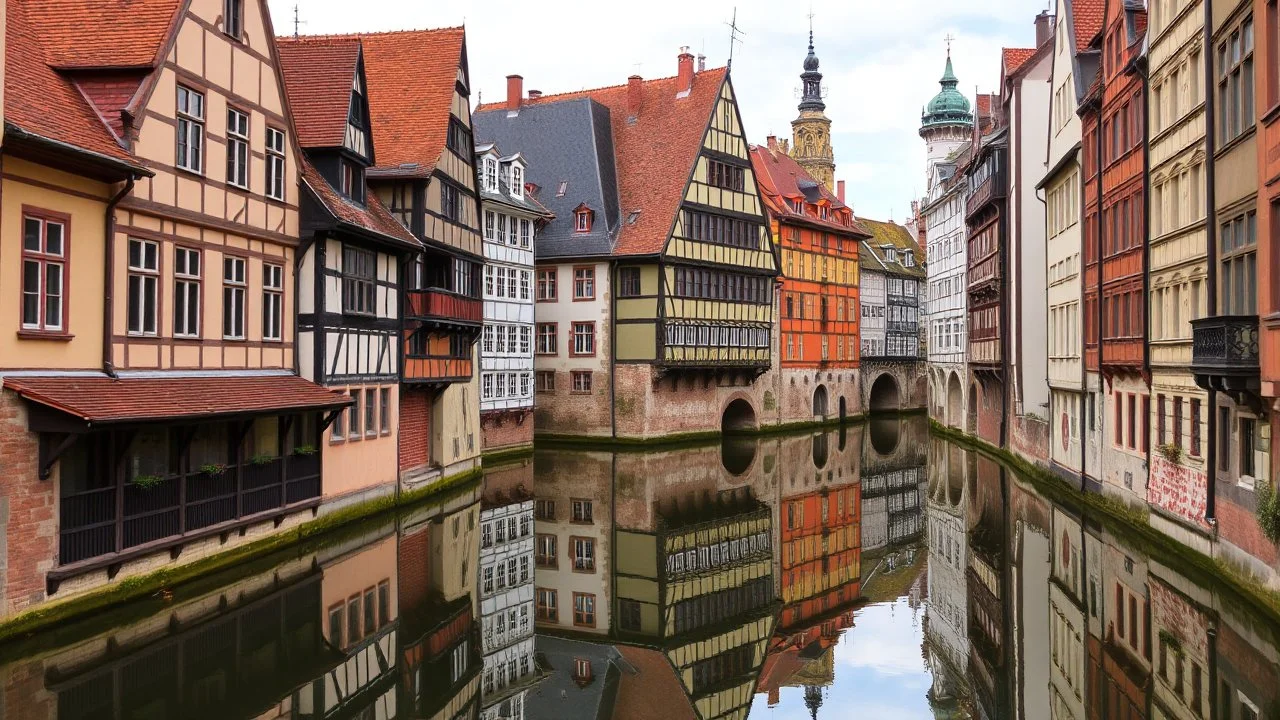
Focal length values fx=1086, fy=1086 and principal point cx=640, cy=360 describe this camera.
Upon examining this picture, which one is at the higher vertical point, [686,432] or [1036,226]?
[1036,226]

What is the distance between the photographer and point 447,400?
90.8 ft

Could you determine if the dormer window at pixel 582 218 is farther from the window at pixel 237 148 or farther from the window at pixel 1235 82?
the window at pixel 1235 82

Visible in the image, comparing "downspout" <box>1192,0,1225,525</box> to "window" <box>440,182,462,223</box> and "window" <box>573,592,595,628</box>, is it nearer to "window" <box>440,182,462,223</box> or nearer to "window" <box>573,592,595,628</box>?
"window" <box>573,592,595,628</box>

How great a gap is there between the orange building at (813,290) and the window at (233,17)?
115ft

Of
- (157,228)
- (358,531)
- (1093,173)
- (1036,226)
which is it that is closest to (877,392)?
(1036,226)

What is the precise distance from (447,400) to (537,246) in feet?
49.9

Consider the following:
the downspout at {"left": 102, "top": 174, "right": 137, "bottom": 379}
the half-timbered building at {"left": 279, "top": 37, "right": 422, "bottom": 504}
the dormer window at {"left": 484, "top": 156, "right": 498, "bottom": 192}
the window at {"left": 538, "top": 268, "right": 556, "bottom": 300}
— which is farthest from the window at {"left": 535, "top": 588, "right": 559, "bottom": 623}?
the window at {"left": 538, "top": 268, "right": 556, "bottom": 300}

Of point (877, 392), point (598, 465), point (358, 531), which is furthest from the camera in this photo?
point (877, 392)

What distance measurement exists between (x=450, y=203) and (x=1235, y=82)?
1760cm

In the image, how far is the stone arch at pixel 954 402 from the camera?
48.2 meters

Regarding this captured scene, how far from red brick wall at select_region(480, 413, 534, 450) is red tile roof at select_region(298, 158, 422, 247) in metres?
10.8

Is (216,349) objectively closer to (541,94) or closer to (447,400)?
(447,400)

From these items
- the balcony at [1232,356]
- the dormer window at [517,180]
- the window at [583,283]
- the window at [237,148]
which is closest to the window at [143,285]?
the window at [237,148]

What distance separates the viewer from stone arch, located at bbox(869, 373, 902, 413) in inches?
2635
